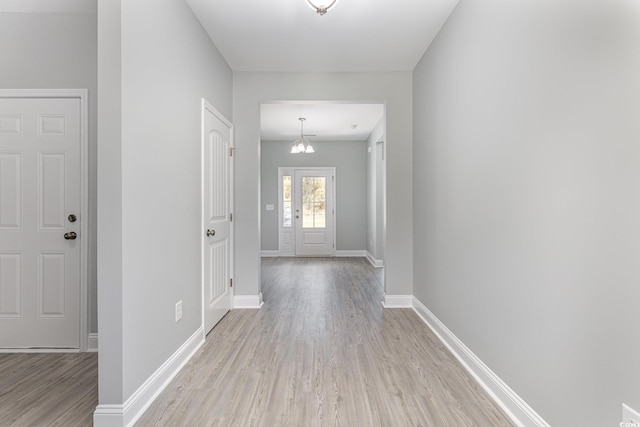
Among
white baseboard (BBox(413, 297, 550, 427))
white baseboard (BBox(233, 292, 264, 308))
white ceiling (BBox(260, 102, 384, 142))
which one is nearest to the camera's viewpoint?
white baseboard (BBox(413, 297, 550, 427))

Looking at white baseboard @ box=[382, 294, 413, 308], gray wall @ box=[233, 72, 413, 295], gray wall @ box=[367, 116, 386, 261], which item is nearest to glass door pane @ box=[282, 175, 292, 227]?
Answer: gray wall @ box=[367, 116, 386, 261]

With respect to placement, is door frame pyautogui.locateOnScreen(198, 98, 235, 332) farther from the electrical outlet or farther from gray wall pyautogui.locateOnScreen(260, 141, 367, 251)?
gray wall pyautogui.locateOnScreen(260, 141, 367, 251)

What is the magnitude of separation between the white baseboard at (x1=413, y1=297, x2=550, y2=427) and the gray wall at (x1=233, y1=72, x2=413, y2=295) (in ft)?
3.39

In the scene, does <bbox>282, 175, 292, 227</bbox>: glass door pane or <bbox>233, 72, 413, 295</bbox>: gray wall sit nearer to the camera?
<bbox>233, 72, 413, 295</bbox>: gray wall

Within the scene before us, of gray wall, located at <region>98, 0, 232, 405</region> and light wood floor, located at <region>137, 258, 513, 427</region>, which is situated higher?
gray wall, located at <region>98, 0, 232, 405</region>

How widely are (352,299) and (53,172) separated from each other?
10.9 ft

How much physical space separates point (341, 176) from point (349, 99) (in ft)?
13.8

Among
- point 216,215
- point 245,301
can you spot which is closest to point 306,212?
point 245,301

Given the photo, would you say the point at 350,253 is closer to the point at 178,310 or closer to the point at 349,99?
the point at 349,99

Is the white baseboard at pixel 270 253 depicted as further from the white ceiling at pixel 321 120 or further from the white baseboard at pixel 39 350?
the white baseboard at pixel 39 350

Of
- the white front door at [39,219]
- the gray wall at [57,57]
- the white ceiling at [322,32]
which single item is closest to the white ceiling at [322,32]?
the white ceiling at [322,32]

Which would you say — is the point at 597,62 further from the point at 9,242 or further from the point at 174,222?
the point at 9,242

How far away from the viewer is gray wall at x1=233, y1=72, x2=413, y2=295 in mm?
3920

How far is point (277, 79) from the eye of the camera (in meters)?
3.92
